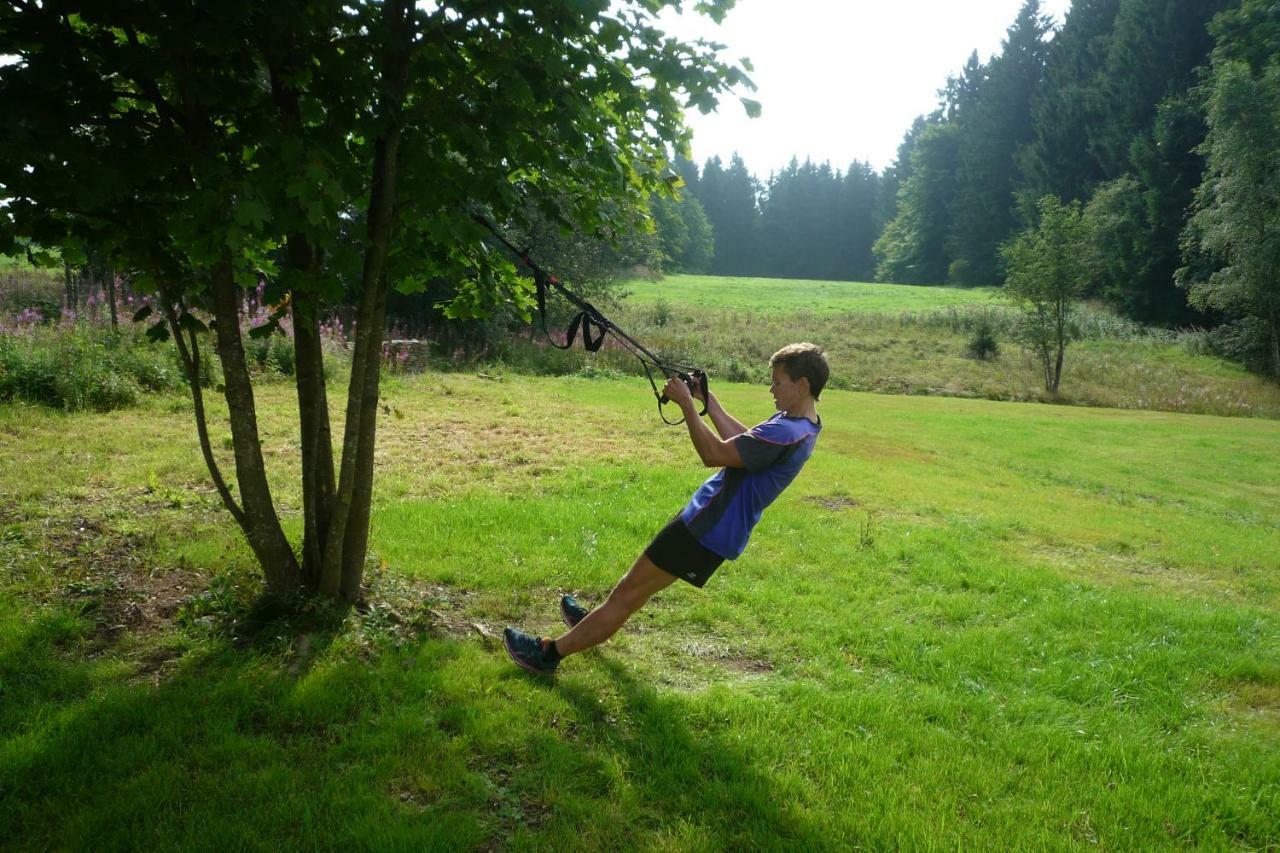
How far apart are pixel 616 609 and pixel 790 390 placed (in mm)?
1535

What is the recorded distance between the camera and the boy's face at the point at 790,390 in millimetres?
3877

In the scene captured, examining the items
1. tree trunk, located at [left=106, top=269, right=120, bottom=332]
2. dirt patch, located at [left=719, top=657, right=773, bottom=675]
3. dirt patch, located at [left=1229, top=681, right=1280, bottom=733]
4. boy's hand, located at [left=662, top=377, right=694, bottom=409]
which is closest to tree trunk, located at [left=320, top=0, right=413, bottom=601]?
boy's hand, located at [left=662, top=377, right=694, bottom=409]

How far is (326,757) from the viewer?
3236 millimetres

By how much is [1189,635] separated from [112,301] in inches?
621

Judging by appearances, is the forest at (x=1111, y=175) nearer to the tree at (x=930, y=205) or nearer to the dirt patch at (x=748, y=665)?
the tree at (x=930, y=205)

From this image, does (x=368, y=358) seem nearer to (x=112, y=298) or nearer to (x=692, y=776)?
(x=692, y=776)

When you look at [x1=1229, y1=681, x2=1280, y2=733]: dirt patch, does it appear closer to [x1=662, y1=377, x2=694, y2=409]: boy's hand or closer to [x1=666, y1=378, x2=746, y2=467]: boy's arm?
[x1=666, y1=378, x2=746, y2=467]: boy's arm

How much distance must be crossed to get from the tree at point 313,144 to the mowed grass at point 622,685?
1.04m

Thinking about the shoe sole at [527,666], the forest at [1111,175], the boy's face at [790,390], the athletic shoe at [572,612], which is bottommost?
the shoe sole at [527,666]

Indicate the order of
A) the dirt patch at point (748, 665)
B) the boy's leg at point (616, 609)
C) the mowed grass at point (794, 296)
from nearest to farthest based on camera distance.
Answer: the boy's leg at point (616, 609)
the dirt patch at point (748, 665)
the mowed grass at point (794, 296)

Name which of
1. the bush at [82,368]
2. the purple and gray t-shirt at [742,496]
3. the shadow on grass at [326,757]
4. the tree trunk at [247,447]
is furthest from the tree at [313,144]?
the bush at [82,368]

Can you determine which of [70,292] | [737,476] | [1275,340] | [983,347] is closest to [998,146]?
[1275,340]

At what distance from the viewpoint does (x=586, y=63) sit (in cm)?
368

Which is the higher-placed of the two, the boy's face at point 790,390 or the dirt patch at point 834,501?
the boy's face at point 790,390
